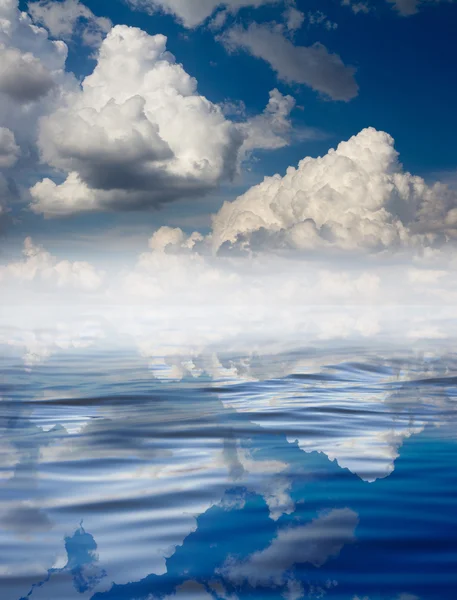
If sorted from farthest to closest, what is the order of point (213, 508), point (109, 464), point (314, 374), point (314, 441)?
point (314, 374), point (314, 441), point (109, 464), point (213, 508)

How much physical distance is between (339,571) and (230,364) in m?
33.8

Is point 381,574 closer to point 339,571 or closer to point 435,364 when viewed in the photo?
A: point 339,571

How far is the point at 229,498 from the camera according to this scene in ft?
32.4

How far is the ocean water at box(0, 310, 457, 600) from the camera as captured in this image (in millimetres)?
6762

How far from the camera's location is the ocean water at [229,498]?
22.2 feet

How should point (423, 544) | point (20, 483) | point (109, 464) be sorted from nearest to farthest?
point (423, 544) → point (20, 483) → point (109, 464)

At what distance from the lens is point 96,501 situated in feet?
31.8

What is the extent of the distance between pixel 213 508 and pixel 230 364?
31.3m

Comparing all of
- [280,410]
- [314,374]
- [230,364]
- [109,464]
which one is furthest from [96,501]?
[230,364]

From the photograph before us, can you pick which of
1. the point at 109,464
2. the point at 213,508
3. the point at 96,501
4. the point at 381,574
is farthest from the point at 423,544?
the point at 109,464

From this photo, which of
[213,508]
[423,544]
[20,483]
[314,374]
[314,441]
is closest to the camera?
[423,544]

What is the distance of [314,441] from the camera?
14.9 metres

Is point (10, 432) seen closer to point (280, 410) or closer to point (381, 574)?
point (280, 410)

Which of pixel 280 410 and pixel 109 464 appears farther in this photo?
pixel 280 410
